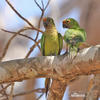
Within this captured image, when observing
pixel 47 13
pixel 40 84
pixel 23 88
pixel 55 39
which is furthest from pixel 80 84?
pixel 55 39

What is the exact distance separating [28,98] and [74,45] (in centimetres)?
395

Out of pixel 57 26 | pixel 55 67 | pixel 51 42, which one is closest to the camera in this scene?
pixel 55 67

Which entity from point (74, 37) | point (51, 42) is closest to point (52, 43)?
point (51, 42)

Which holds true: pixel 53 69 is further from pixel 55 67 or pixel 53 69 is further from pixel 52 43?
pixel 52 43

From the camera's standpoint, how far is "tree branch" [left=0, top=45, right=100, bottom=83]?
197cm

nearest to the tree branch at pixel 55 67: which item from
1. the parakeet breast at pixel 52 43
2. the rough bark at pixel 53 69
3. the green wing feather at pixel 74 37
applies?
the rough bark at pixel 53 69

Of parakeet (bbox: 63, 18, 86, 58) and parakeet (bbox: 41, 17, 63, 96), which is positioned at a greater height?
parakeet (bbox: 63, 18, 86, 58)

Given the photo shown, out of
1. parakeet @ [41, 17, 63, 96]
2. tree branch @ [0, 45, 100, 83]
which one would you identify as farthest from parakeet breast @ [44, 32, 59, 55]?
tree branch @ [0, 45, 100, 83]

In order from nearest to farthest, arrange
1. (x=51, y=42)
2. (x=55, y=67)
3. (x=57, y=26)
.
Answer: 1. (x=55, y=67)
2. (x=51, y=42)
3. (x=57, y=26)

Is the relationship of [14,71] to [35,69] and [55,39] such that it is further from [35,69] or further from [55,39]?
[55,39]

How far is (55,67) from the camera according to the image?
7.00 feet

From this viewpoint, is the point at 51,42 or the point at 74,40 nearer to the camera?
the point at 74,40

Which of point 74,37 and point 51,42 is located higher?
point 74,37

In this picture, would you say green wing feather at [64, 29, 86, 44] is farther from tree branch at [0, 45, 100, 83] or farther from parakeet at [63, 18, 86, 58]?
tree branch at [0, 45, 100, 83]
